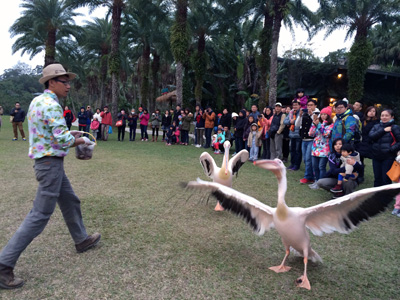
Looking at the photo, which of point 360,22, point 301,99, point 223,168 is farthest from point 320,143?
point 360,22

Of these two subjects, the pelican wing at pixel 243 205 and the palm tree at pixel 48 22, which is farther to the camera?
the palm tree at pixel 48 22

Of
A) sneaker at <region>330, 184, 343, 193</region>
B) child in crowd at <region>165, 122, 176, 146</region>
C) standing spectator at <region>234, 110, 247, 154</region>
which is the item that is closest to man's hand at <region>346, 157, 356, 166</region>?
sneaker at <region>330, 184, 343, 193</region>

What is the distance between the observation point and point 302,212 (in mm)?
2957

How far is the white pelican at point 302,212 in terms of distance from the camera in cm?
268

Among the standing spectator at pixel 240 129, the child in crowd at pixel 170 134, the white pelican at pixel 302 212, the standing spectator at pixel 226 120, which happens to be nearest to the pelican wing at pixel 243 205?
the white pelican at pixel 302 212

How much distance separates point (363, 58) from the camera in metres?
18.8

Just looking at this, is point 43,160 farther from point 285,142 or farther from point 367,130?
point 285,142

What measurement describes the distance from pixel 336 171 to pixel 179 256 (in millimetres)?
3673

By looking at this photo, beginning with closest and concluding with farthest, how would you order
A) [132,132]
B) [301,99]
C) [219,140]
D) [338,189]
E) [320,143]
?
[338,189] < [320,143] < [301,99] < [219,140] < [132,132]

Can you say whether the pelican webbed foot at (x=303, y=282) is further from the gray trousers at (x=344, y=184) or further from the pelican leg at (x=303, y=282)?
the gray trousers at (x=344, y=184)

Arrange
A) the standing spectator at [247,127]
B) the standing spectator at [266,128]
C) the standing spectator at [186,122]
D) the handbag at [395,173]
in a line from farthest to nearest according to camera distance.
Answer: the standing spectator at [186,122] < the standing spectator at [247,127] < the standing spectator at [266,128] < the handbag at [395,173]

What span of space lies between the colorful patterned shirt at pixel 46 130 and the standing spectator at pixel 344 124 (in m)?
5.14

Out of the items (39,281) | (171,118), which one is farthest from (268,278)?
(171,118)

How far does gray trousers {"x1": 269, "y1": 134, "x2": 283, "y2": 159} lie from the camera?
30.2ft
